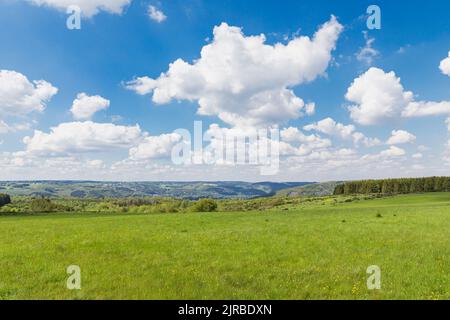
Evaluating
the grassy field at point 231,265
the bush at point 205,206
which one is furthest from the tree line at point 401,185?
the grassy field at point 231,265

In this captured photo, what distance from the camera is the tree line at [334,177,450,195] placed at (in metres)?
166

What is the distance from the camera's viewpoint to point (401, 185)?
551 ft

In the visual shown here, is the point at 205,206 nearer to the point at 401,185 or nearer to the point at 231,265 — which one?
the point at 231,265

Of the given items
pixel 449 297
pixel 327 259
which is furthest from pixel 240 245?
pixel 449 297

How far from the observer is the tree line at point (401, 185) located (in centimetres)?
Answer: 16625

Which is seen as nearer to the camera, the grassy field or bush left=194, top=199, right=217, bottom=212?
the grassy field

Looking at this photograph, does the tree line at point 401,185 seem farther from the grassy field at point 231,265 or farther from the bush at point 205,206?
the grassy field at point 231,265

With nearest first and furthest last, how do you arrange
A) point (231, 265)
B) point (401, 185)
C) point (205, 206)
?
1. point (231, 265)
2. point (205, 206)
3. point (401, 185)

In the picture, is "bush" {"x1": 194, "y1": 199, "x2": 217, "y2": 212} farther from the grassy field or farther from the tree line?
the tree line

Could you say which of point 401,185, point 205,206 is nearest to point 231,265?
point 205,206

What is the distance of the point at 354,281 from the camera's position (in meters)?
13.5

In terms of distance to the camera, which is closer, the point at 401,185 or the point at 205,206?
the point at 205,206

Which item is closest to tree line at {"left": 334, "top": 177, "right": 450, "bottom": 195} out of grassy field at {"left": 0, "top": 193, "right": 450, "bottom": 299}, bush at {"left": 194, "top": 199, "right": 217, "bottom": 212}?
bush at {"left": 194, "top": 199, "right": 217, "bottom": 212}
